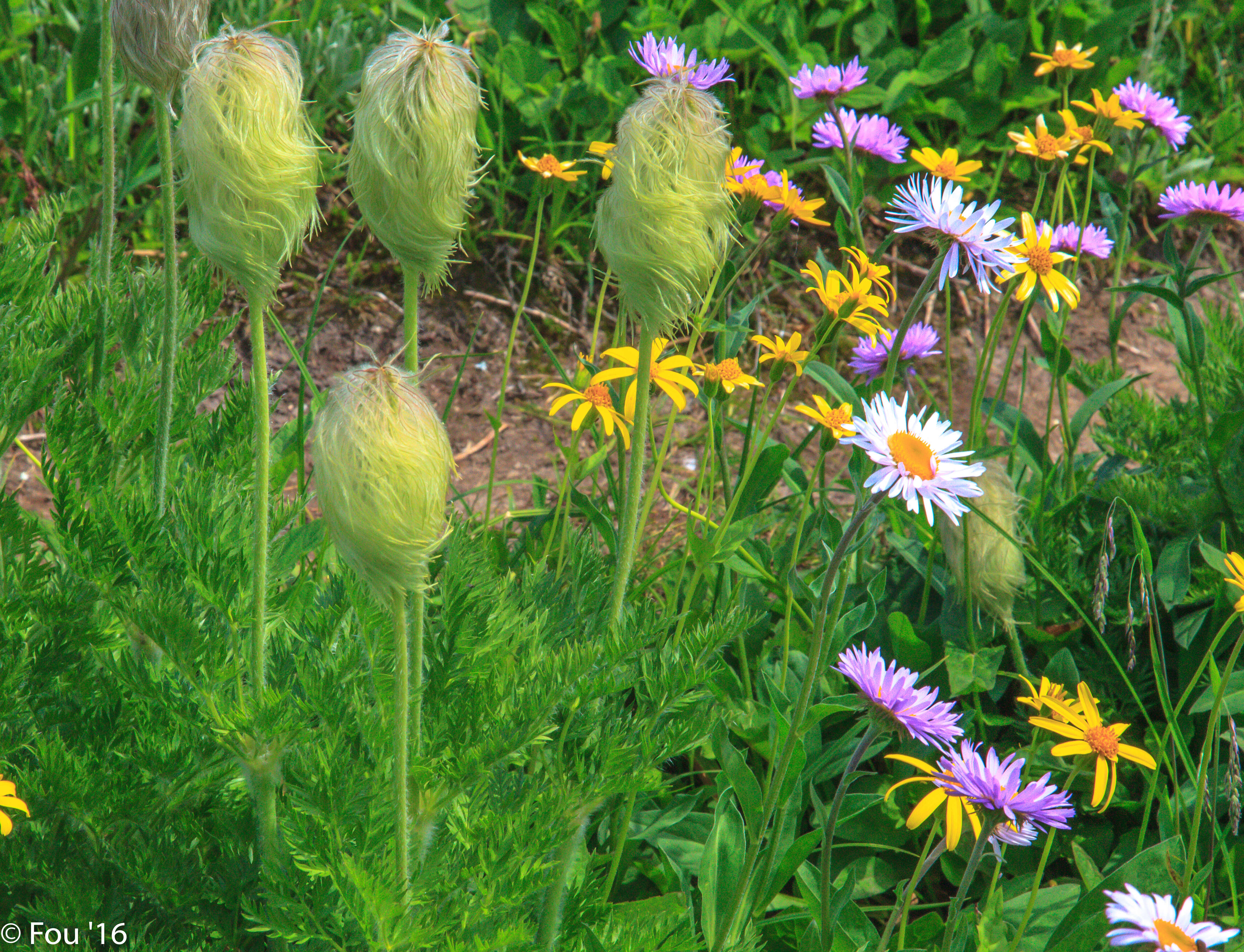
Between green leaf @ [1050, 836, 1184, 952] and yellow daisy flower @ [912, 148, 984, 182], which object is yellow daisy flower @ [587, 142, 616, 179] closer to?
yellow daisy flower @ [912, 148, 984, 182]

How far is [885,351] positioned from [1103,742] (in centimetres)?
84

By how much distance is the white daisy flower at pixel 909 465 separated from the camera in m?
0.98

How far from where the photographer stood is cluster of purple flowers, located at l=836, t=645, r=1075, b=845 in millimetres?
1027

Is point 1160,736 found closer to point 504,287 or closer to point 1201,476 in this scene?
point 1201,476

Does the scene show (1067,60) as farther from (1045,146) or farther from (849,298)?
(849,298)

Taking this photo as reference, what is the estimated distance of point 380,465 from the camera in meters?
0.66

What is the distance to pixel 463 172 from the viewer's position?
775 millimetres

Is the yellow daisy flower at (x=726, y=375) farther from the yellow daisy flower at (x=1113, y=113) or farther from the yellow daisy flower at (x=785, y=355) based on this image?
the yellow daisy flower at (x=1113, y=113)

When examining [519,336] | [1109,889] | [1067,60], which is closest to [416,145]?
[1109,889]

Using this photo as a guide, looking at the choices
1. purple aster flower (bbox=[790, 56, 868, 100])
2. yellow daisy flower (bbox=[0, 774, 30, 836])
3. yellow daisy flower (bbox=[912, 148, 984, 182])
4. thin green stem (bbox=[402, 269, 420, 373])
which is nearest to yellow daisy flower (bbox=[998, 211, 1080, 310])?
yellow daisy flower (bbox=[912, 148, 984, 182])

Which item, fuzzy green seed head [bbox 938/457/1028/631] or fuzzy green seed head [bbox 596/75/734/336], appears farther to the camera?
fuzzy green seed head [bbox 938/457/1028/631]

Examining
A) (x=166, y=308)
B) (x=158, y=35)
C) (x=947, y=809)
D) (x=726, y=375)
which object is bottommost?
(x=947, y=809)

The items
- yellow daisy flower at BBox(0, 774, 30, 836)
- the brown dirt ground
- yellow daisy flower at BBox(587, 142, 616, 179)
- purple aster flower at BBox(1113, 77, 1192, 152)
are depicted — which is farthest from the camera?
the brown dirt ground

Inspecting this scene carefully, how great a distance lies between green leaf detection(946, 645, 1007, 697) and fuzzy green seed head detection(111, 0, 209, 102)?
1.24m
